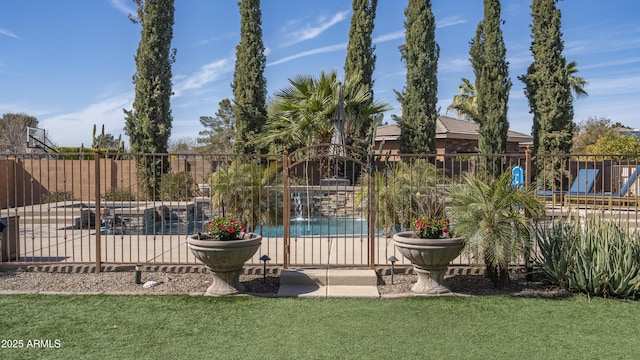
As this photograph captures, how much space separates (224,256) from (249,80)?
1465 cm

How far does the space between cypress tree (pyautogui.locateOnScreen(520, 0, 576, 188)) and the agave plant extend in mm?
12763

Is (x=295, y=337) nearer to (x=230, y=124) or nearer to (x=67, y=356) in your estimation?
(x=67, y=356)

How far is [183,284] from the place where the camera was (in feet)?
20.5

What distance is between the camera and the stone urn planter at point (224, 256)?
5.60 m

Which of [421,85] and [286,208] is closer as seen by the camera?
[286,208]

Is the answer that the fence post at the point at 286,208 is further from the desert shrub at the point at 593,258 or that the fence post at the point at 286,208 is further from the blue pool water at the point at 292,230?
the desert shrub at the point at 593,258

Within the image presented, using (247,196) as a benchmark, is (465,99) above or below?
above

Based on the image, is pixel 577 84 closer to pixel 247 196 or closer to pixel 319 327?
pixel 247 196

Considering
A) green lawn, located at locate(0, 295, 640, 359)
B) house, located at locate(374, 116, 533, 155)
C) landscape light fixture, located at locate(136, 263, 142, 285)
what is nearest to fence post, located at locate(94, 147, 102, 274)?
landscape light fixture, located at locate(136, 263, 142, 285)

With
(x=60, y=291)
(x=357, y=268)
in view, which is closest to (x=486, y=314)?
(x=357, y=268)

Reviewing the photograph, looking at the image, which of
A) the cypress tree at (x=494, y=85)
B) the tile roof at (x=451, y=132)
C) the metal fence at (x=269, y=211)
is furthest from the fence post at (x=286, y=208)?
the tile roof at (x=451, y=132)

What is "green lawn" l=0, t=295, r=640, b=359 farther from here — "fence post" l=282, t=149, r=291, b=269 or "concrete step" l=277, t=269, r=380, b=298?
"fence post" l=282, t=149, r=291, b=269

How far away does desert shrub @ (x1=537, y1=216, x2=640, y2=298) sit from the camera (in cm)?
547

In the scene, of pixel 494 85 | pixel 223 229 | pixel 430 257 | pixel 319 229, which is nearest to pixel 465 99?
pixel 494 85
